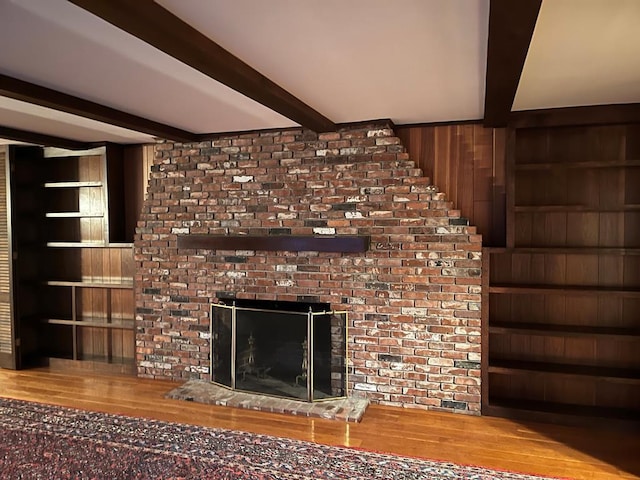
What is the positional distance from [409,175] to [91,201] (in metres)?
3.28

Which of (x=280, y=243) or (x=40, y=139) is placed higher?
(x=40, y=139)

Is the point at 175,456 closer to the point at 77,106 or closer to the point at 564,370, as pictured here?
the point at 77,106

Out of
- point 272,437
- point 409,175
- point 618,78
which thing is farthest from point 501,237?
point 272,437

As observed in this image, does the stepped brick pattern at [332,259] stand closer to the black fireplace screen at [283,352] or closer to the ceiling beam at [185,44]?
the black fireplace screen at [283,352]

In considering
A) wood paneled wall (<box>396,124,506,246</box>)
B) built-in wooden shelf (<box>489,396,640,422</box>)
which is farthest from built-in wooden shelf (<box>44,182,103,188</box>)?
built-in wooden shelf (<box>489,396,640,422</box>)

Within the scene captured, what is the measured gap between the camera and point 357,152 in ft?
12.8

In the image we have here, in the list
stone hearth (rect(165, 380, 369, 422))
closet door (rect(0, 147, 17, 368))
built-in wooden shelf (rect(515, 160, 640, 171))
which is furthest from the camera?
closet door (rect(0, 147, 17, 368))

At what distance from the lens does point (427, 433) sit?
3.36 metres

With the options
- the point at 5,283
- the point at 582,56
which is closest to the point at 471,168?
the point at 582,56

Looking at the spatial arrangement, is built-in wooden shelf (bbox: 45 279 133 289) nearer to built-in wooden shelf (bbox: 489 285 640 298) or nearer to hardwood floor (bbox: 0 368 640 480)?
hardwood floor (bbox: 0 368 640 480)

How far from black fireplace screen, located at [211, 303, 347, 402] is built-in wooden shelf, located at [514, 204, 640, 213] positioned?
162 cm

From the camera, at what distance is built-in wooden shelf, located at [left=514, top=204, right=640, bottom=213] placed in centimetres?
328

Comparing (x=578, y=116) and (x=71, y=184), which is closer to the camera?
(x=578, y=116)

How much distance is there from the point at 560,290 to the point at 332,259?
1727 millimetres
